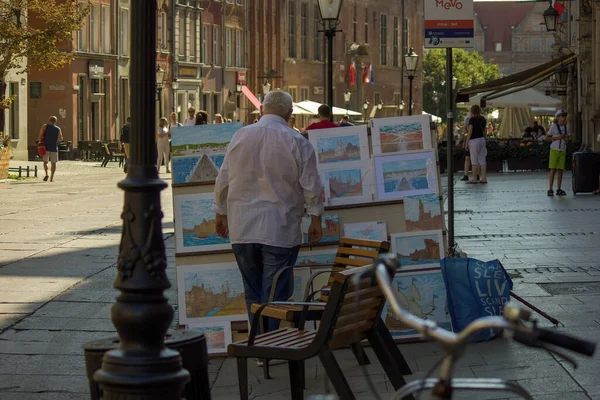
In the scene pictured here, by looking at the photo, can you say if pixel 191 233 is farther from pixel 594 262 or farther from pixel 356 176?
pixel 594 262

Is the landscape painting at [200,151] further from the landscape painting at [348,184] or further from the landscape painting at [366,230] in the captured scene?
the landscape painting at [366,230]

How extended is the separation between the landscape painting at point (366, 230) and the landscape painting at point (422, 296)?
307 mm

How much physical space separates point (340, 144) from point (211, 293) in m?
1.38

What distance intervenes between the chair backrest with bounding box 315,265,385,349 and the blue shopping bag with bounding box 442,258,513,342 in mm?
1816

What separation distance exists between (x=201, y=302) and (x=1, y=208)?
569 inches

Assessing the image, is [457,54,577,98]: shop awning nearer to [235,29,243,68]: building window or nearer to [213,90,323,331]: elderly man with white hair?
[213,90,323,331]: elderly man with white hair

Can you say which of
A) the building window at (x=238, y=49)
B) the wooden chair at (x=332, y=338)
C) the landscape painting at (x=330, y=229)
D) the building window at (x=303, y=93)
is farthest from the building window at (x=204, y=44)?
the wooden chair at (x=332, y=338)

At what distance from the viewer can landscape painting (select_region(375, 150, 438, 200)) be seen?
29.8 feet

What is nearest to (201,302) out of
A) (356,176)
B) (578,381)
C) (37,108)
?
(356,176)

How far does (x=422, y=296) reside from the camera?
905cm

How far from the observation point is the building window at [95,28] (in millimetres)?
52812

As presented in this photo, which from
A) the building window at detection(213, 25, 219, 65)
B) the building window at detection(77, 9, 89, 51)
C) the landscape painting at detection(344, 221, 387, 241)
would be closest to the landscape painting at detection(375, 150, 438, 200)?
the landscape painting at detection(344, 221, 387, 241)

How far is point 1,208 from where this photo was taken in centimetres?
2250

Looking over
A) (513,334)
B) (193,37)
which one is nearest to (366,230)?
(513,334)
